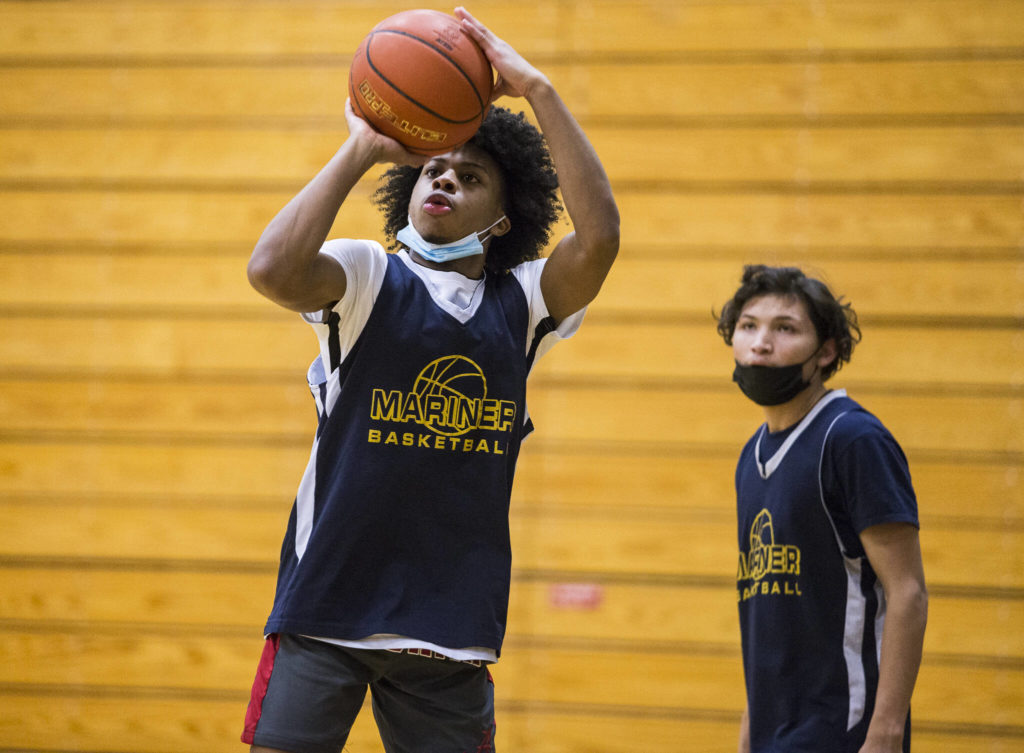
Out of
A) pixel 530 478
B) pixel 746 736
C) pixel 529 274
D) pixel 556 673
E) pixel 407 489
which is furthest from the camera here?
pixel 530 478

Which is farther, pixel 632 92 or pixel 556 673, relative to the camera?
pixel 632 92

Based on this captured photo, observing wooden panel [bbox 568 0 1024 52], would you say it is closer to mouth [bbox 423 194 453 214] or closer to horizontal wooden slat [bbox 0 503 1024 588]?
horizontal wooden slat [bbox 0 503 1024 588]

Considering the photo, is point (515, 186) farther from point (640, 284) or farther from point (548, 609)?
point (548, 609)

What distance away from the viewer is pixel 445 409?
78.1 inches

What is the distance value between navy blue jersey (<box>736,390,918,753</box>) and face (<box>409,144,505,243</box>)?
90cm

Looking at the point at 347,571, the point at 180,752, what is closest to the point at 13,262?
the point at 180,752

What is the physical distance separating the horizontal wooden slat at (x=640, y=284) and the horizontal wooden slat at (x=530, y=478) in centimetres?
63

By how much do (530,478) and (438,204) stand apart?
90.5 inches

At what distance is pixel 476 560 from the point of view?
6.50ft

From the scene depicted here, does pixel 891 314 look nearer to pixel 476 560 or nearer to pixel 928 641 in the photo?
pixel 928 641

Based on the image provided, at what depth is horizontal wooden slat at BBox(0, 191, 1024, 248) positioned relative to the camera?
423 cm

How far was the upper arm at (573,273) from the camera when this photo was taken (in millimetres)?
2061

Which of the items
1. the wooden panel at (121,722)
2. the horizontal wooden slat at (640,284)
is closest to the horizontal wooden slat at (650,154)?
the horizontal wooden slat at (640,284)

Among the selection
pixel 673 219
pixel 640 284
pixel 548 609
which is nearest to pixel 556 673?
pixel 548 609
